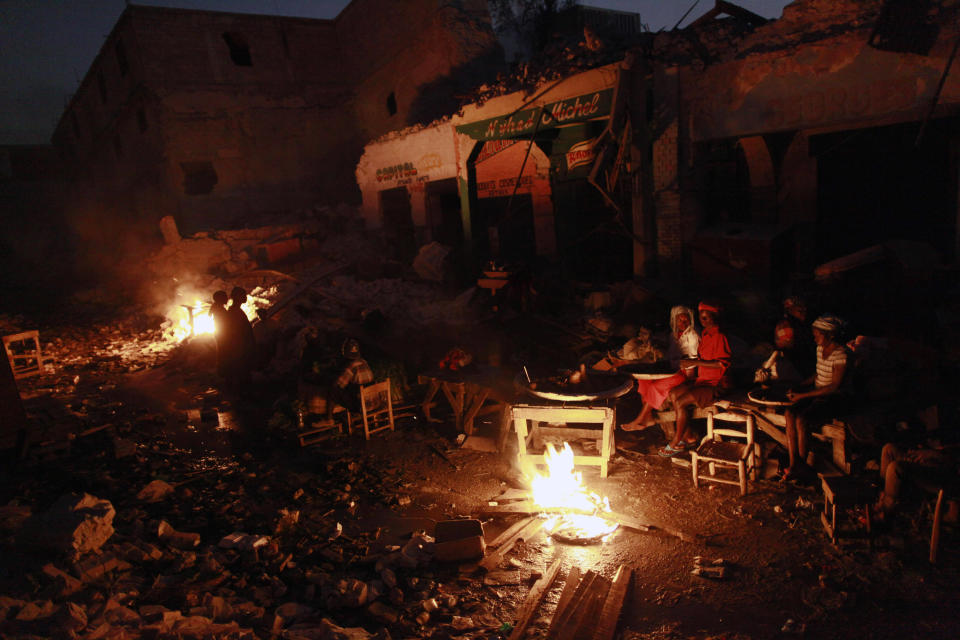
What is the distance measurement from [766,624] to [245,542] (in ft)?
14.1

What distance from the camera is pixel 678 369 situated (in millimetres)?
6941

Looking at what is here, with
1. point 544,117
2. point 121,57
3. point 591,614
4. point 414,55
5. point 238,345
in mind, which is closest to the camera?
point 591,614

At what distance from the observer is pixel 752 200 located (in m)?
10.9

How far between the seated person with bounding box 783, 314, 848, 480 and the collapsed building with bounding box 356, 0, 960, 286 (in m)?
4.51

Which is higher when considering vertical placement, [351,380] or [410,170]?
[410,170]

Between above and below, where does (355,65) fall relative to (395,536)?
above

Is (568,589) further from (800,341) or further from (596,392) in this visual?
(800,341)

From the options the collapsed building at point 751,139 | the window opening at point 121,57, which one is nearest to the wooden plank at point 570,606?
the collapsed building at point 751,139

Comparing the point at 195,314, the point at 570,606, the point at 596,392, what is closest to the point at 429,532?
the point at 570,606

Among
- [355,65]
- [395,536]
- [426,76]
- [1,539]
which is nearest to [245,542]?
[395,536]

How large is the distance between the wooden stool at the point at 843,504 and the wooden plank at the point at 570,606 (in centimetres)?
218

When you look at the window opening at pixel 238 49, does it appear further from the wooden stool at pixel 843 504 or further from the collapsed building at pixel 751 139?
the wooden stool at pixel 843 504

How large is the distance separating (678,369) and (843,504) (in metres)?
2.37

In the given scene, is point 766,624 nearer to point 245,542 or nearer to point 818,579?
point 818,579
